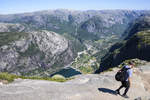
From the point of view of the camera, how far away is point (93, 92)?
21.9 meters

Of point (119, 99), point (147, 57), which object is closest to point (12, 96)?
point (119, 99)

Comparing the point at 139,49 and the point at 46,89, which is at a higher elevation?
the point at 46,89

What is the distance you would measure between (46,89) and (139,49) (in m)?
167

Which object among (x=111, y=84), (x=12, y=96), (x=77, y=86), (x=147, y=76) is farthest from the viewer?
(x=147, y=76)

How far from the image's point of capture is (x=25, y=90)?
67.7 feet

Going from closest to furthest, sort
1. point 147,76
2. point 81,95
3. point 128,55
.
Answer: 1. point 81,95
2. point 147,76
3. point 128,55

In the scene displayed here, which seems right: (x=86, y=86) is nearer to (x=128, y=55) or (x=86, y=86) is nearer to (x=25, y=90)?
(x=25, y=90)

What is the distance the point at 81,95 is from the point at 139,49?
166103 millimetres

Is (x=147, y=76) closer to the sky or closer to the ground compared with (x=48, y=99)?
closer to the ground

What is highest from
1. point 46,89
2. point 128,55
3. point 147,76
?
point 46,89

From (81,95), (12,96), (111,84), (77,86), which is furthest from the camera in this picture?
(111,84)

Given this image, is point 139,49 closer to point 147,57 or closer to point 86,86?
point 147,57

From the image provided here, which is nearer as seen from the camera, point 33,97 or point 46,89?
point 33,97

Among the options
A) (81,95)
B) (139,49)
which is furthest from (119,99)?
(139,49)
